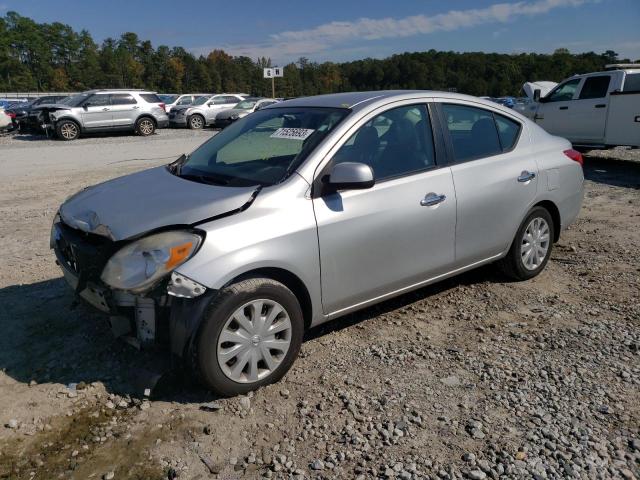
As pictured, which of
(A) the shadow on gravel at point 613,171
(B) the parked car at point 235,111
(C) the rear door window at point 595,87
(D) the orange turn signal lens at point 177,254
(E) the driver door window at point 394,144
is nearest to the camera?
(D) the orange turn signal lens at point 177,254

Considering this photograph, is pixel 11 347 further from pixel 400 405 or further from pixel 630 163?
pixel 630 163

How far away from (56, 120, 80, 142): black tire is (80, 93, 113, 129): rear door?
370 mm

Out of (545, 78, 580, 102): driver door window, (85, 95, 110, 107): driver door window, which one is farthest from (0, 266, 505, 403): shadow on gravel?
(85, 95, 110, 107): driver door window

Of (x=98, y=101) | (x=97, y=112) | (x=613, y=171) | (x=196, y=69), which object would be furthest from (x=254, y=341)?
(x=196, y=69)

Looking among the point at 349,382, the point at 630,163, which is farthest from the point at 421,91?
the point at 630,163

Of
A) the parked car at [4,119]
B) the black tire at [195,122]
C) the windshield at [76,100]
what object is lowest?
the black tire at [195,122]

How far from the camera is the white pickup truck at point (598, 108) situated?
1116cm

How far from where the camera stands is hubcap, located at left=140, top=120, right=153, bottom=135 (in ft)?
70.6

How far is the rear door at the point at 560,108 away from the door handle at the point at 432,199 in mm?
10355

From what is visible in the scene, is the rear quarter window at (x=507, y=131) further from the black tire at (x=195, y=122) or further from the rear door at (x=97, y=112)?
the black tire at (x=195, y=122)

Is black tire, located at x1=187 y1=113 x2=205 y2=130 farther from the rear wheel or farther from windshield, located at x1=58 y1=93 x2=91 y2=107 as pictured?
windshield, located at x1=58 y1=93 x2=91 y2=107

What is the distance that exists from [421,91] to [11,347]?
354 cm

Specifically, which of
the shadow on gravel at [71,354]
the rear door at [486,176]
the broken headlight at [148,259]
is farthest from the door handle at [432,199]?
the shadow on gravel at [71,354]

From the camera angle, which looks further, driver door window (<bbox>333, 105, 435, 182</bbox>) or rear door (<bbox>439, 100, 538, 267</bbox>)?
rear door (<bbox>439, 100, 538, 267</bbox>)
